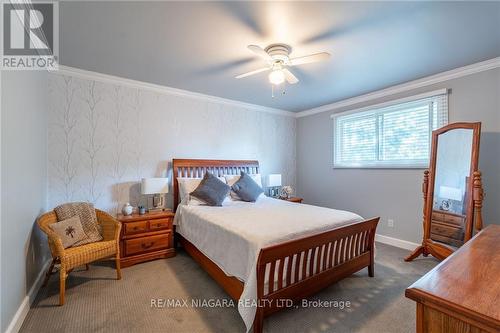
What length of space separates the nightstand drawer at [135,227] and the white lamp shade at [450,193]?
3.92 metres

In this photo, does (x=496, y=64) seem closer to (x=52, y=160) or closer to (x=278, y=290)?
(x=278, y=290)

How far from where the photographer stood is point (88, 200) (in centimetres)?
314

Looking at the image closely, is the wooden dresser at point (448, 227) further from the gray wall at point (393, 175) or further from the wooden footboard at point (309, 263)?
the wooden footboard at point (309, 263)

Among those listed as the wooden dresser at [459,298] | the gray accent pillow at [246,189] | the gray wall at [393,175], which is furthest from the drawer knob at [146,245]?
the gray wall at [393,175]

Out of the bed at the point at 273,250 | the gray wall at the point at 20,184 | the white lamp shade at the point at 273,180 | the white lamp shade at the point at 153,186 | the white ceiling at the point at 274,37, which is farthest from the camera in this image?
the white lamp shade at the point at 273,180

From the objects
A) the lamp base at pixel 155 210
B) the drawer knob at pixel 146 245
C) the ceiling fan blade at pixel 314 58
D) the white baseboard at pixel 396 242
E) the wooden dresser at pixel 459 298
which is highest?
the ceiling fan blade at pixel 314 58

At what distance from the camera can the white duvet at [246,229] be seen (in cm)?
181

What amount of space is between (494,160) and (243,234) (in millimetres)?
3232

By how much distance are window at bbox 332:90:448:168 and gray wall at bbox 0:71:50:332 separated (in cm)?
449

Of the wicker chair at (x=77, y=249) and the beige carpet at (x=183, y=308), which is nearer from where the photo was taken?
the beige carpet at (x=183, y=308)

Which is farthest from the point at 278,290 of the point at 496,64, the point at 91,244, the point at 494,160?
the point at 496,64

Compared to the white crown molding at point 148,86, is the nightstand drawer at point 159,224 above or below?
below

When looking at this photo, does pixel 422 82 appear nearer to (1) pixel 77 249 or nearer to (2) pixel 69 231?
(1) pixel 77 249
